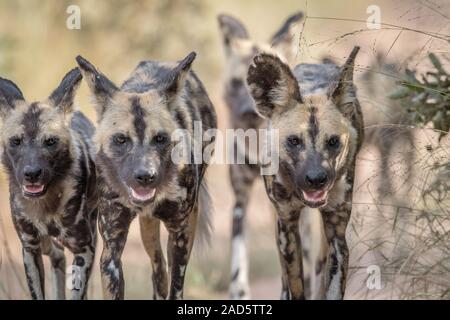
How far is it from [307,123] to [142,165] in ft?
2.74

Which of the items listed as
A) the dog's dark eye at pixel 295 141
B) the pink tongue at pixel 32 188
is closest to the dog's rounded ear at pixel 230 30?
the dog's dark eye at pixel 295 141

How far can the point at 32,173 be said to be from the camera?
5320 millimetres

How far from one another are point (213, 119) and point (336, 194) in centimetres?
104

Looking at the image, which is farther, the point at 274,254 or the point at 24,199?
the point at 274,254

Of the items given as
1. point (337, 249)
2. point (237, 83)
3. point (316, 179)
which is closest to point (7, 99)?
point (316, 179)

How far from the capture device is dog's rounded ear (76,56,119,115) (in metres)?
5.43

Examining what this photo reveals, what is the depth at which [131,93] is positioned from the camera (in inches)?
218

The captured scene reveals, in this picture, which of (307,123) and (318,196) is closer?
(318,196)

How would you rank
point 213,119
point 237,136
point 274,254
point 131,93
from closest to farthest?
point 131,93, point 213,119, point 237,136, point 274,254

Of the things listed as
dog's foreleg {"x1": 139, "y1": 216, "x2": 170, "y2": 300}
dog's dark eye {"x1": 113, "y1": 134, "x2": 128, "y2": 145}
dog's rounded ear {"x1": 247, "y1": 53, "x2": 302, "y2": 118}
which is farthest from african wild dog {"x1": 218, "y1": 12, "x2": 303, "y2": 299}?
dog's dark eye {"x1": 113, "y1": 134, "x2": 128, "y2": 145}

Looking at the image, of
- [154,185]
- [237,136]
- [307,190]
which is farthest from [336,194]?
[237,136]

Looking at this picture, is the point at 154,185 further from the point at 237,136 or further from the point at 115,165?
the point at 237,136

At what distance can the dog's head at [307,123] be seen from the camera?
5238 millimetres

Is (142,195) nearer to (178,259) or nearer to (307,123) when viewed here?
(178,259)
